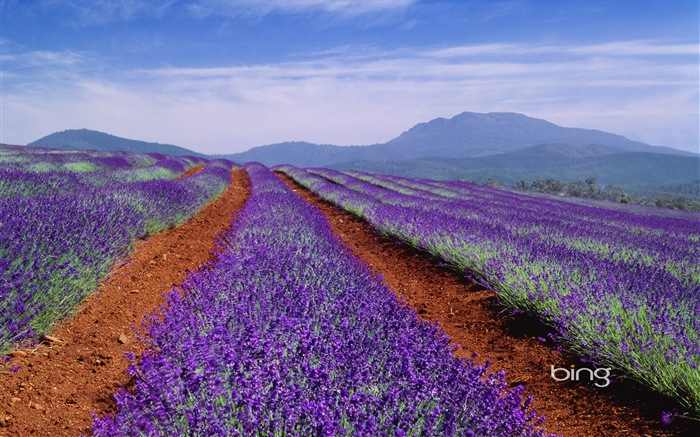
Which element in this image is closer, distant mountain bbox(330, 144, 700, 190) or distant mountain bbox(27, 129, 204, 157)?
distant mountain bbox(330, 144, 700, 190)

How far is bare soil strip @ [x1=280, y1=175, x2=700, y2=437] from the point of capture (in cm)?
244

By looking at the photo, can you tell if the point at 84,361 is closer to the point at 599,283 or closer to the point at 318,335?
the point at 318,335

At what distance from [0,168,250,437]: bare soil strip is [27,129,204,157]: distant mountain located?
159m

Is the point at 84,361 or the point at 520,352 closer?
the point at 84,361

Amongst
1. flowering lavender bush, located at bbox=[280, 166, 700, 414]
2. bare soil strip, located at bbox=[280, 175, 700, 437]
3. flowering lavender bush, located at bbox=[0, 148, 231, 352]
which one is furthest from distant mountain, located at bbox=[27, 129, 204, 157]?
bare soil strip, located at bbox=[280, 175, 700, 437]

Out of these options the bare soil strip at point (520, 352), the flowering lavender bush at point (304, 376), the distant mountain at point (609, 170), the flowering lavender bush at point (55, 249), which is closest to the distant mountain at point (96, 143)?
the distant mountain at point (609, 170)

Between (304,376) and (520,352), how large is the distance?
215 cm

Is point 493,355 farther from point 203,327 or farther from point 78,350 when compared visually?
point 78,350

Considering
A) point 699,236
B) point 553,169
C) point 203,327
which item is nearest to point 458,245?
point 203,327

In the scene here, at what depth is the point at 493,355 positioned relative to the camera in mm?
3426

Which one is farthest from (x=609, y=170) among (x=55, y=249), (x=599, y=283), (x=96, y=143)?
(x=96, y=143)

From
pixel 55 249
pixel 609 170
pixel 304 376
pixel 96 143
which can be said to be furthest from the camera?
pixel 96 143

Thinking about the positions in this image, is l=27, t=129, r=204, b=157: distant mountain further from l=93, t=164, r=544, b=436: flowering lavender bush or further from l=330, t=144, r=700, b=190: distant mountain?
l=93, t=164, r=544, b=436: flowering lavender bush

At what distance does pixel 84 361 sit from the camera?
2783 mm
